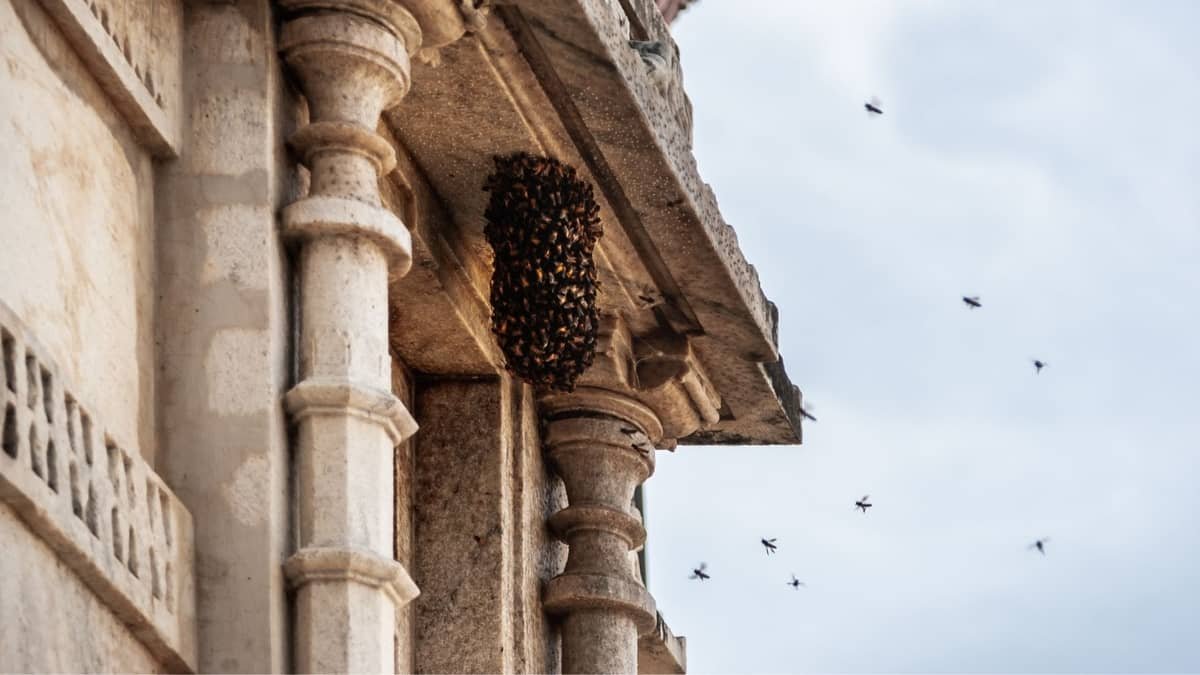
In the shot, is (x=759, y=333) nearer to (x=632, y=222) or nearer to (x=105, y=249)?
(x=632, y=222)

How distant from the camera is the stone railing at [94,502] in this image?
22.6ft

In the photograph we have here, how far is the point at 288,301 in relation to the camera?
8.14 metres

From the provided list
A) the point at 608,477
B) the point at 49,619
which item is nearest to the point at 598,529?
the point at 608,477

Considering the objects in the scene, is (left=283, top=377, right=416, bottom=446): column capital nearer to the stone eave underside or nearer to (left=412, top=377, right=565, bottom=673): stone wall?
the stone eave underside

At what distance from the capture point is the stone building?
7.32 meters

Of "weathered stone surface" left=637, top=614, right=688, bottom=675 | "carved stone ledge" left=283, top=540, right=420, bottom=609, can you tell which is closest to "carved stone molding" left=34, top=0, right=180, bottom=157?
"carved stone ledge" left=283, top=540, right=420, bottom=609

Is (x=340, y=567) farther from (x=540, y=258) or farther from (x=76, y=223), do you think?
(x=540, y=258)

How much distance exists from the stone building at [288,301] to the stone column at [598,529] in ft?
0.56

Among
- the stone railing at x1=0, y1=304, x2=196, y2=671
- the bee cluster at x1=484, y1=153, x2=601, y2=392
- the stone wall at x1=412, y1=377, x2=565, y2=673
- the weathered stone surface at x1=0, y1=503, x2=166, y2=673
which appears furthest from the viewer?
the stone wall at x1=412, y1=377, x2=565, y2=673

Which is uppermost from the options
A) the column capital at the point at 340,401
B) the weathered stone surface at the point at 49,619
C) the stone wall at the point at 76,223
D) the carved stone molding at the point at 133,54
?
the carved stone molding at the point at 133,54

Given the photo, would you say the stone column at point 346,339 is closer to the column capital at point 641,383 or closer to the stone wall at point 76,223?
the stone wall at point 76,223

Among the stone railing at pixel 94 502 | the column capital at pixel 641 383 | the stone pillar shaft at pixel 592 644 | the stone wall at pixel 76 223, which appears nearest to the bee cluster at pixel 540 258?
the column capital at pixel 641 383

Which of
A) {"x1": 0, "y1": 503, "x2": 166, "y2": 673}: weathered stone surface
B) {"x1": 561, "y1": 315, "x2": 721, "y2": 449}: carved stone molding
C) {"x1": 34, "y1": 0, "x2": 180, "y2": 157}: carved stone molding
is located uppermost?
{"x1": 561, "y1": 315, "x2": 721, "y2": 449}: carved stone molding

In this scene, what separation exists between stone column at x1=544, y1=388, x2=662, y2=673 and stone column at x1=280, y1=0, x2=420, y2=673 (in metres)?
2.27
